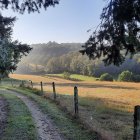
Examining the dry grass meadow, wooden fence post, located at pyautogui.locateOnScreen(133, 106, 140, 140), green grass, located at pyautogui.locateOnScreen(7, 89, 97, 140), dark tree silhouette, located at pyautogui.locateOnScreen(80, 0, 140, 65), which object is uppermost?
dark tree silhouette, located at pyautogui.locateOnScreen(80, 0, 140, 65)

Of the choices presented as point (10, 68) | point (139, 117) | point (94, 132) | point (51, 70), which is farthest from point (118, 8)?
point (51, 70)

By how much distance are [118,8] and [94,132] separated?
4780 mm

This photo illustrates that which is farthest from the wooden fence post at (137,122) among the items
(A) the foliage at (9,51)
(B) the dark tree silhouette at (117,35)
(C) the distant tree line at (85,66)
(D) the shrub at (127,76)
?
(C) the distant tree line at (85,66)

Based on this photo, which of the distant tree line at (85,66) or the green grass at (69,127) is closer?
the green grass at (69,127)

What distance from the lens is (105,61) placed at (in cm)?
1281

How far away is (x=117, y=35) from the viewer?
12.1 metres

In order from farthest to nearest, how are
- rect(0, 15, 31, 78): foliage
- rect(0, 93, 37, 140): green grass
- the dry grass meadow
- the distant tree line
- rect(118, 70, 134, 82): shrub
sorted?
the distant tree line
rect(118, 70, 134, 82): shrub
rect(0, 15, 31, 78): foliage
the dry grass meadow
rect(0, 93, 37, 140): green grass

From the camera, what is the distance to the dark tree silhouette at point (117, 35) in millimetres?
11164

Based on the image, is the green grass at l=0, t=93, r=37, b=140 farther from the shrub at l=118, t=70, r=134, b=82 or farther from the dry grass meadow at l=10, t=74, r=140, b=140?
the shrub at l=118, t=70, r=134, b=82

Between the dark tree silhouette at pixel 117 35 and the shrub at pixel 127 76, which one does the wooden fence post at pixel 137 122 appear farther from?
the shrub at pixel 127 76

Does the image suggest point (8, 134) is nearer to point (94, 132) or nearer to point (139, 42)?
point (94, 132)

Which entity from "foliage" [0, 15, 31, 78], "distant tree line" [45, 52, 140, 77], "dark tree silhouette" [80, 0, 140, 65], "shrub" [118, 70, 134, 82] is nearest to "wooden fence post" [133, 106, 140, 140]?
"dark tree silhouette" [80, 0, 140, 65]

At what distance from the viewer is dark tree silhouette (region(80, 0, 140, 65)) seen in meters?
11.2

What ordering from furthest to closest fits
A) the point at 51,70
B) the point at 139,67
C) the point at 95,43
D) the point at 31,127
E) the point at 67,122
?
the point at 51,70 < the point at 139,67 < the point at 67,122 < the point at 31,127 < the point at 95,43
